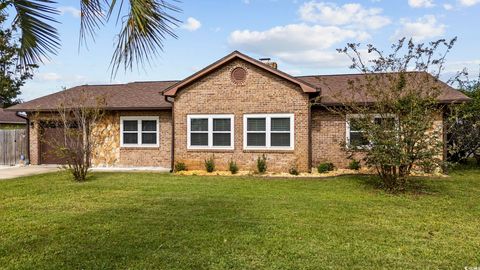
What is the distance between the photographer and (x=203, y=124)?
16.3 metres

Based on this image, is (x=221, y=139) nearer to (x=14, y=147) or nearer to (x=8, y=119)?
(x=14, y=147)

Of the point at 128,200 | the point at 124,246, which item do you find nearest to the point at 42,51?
the point at 124,246

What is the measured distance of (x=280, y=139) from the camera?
15555 millimetres

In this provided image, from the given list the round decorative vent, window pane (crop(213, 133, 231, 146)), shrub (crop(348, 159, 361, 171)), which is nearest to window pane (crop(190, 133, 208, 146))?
window pane (crop(213, 133, 231, 146))

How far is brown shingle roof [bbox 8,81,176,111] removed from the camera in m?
17.5

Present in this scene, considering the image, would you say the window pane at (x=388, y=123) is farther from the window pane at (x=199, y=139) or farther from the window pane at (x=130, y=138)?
the window pane at (x=130, y=138)

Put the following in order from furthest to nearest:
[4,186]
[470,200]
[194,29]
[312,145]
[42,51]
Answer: [312,145]
[4,186]
[470,200]
[42,51]
[194,29]

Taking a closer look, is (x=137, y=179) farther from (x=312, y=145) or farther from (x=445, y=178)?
(x=445, y=178)

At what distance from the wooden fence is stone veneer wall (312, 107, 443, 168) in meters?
14.4

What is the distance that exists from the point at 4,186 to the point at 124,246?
8649 millimetres

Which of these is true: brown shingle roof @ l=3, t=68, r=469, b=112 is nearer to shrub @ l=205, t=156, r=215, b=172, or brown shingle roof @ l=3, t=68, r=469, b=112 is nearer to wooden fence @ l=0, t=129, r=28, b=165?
wooden fence @ l=0, t=129, r=28, b=165

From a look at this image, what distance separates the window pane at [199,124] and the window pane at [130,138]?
10.4 ft

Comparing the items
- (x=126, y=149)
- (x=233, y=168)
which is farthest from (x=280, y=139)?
(x=126, y=149)

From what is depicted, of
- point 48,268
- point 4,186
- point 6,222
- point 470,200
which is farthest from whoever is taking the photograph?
point 4,186
